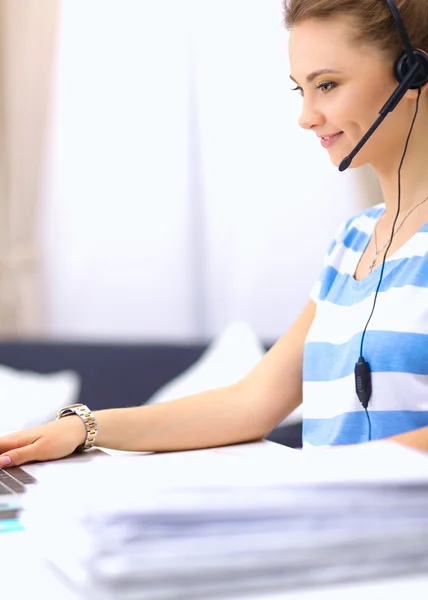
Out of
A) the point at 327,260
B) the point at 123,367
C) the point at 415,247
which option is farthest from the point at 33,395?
the point at 415,247

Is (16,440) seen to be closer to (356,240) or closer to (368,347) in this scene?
(368,347)

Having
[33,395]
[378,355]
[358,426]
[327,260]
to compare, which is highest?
[327,260]

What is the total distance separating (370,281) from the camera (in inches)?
51.6

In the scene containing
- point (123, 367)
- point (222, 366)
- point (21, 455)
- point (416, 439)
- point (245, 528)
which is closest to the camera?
point (245, 528)

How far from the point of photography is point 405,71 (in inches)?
49.8

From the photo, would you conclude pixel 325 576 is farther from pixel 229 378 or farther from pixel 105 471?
pixel 229 378

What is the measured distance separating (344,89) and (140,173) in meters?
1.91

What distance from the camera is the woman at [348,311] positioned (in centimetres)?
122

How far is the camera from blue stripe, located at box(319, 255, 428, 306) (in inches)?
48.5

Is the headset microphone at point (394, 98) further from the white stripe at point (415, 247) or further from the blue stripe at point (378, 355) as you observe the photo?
the blue stripe at point (378, 355)

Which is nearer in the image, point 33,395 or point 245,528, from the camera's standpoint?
point 245,528

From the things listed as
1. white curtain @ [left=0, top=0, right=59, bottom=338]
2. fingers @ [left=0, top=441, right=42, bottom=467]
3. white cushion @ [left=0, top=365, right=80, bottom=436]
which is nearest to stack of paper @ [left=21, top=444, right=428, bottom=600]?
fingers @ [left=0, top=441, right=42, bottom=467]

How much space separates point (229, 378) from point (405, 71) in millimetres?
1339

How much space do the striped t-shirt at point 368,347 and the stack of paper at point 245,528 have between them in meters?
0.54
